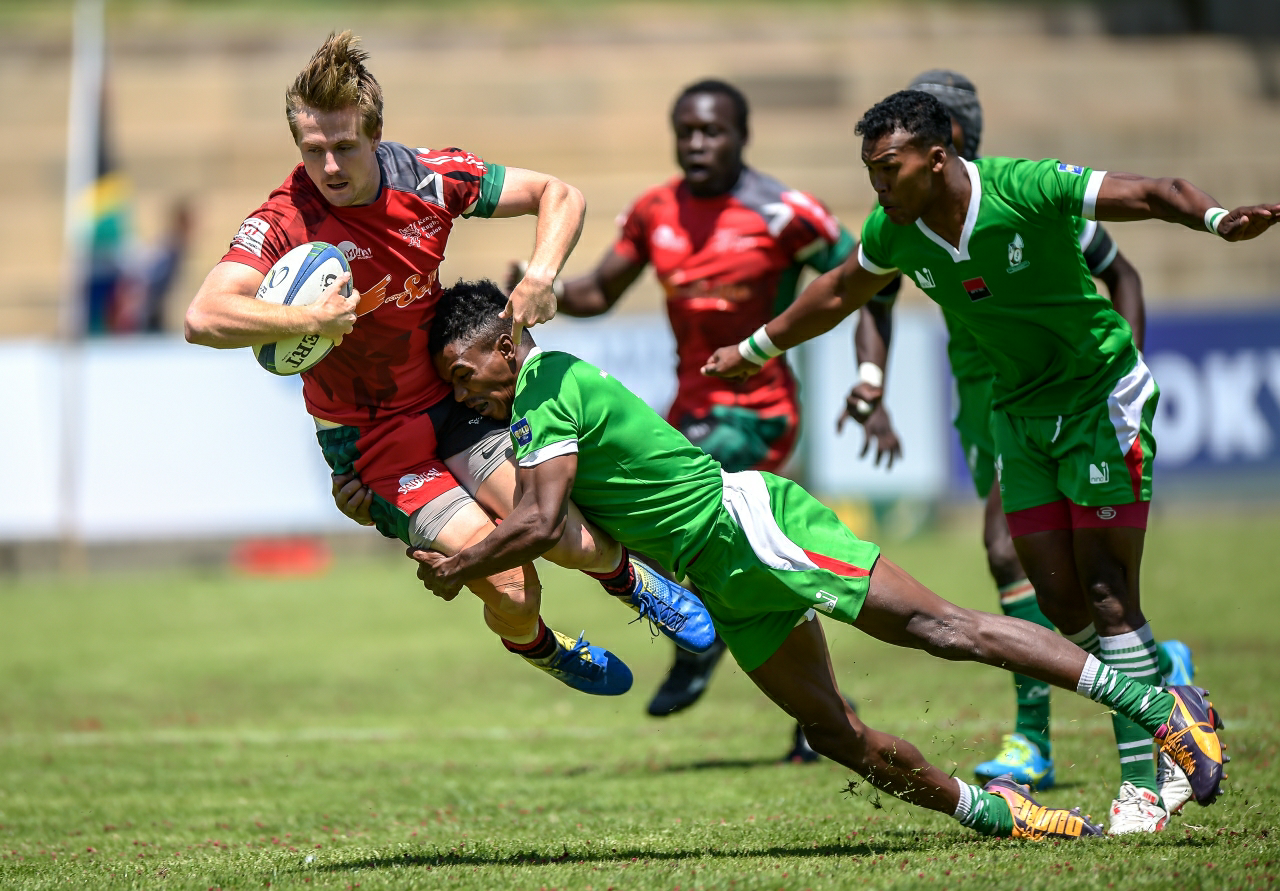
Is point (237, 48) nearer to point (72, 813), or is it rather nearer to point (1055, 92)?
point (1055, 92)

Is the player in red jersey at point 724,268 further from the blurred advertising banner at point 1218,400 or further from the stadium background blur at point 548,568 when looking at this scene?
the blurred advertising banner at point 1218,400

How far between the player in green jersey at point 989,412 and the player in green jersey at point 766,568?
1148mm

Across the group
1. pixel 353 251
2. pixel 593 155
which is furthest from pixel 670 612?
pixel 593 155

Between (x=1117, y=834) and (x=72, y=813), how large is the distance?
465cm

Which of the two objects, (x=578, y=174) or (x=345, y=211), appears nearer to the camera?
(x=345, y=211)

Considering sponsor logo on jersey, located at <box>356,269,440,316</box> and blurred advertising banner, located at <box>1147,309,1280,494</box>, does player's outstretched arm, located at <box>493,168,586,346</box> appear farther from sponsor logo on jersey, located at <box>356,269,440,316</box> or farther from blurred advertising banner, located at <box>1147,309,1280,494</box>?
blurred advertising banner, located at <box>1147,309,1280,494</box>

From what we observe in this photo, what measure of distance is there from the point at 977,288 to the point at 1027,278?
0.18 m

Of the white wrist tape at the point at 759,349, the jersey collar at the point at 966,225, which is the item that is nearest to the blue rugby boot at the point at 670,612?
the white wrist tape at the point at 759,349

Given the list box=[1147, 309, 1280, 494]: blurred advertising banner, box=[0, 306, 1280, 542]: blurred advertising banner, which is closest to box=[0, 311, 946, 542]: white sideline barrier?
box=[0, 306, 1280, 542]: blurred advertising banner

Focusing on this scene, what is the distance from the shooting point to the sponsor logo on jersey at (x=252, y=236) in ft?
17.7

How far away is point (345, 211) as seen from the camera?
18.6 feet

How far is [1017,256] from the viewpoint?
217 inches

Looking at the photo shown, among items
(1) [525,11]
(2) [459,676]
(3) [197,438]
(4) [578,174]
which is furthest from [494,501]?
(1) [525,11]

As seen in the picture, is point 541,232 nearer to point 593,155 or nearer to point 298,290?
point 298,290
